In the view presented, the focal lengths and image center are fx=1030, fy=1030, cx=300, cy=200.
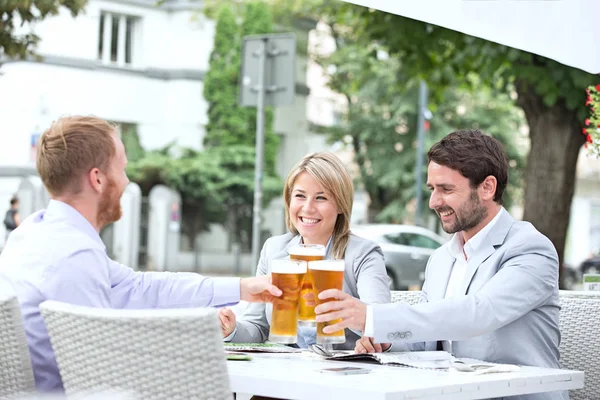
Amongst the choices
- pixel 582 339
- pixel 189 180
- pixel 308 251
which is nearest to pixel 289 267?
pixel 308 251

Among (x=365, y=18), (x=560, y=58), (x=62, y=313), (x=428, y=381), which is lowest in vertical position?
(x=428, y=381)

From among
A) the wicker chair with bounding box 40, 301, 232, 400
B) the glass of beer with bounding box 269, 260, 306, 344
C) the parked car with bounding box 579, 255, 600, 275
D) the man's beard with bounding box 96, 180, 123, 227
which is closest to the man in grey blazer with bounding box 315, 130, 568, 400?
the glass of beer with bounding box 269, 260, 306, 344

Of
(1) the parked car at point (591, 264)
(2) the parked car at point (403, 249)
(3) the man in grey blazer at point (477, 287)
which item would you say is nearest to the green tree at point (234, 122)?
(1) the parked car at point (591, 264)

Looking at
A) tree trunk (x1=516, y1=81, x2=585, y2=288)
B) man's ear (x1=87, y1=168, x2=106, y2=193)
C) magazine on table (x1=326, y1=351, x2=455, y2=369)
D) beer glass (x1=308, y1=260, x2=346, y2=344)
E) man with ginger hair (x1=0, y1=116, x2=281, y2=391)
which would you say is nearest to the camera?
man with ginger hair (x1=0, y1=116, x2=281, y2=391)

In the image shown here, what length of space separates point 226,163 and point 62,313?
29.7 m

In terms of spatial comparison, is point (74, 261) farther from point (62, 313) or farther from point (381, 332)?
point (381, 332)

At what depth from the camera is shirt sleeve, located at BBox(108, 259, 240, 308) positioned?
11.1ft

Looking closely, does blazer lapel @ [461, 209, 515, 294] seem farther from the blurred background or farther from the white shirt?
the blurred background

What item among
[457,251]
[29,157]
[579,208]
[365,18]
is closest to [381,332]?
[457,251]

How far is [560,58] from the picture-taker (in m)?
3.67

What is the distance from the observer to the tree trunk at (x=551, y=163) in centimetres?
1112

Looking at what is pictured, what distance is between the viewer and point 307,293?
3135mm

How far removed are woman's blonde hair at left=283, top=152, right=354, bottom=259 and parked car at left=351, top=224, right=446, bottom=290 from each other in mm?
16259

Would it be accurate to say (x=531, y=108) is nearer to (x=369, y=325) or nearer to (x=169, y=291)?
(x=169, y=291)
